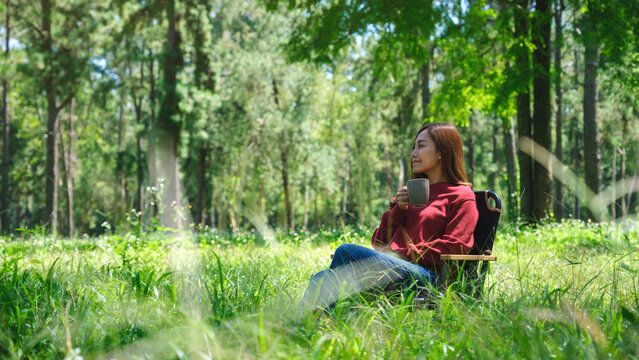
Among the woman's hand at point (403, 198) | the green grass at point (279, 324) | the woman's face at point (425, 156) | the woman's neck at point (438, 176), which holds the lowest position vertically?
the green grass at point (279, 324)

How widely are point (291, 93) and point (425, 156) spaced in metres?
22.8

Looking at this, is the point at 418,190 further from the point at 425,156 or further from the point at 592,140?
the point at 592,140

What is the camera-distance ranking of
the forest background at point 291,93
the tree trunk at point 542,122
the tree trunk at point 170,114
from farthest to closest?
the tree trunk at point 170,114
the tree trunk at point 542,122
the forest background at point 291,93

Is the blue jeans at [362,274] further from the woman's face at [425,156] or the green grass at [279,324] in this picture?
the woman's face at [425,156]

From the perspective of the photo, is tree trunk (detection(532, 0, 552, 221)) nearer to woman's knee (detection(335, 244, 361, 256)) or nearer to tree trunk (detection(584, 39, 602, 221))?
tree trunk (detection(584, 39, 602, 221))

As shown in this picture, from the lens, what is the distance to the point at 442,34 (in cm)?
1026

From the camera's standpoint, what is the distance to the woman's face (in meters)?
3.50

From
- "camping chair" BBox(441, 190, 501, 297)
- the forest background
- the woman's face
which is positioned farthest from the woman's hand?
the forest background

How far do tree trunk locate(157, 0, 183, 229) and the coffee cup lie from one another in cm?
1293

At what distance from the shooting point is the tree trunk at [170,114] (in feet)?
49.7

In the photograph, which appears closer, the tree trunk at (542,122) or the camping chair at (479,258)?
the camping chair at (479,258)

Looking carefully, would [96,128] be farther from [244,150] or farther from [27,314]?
[27,314]

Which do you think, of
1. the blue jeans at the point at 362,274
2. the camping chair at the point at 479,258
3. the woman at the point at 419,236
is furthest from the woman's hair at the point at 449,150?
the blue jeans at the point at 362,274

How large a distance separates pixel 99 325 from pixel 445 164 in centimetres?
242
